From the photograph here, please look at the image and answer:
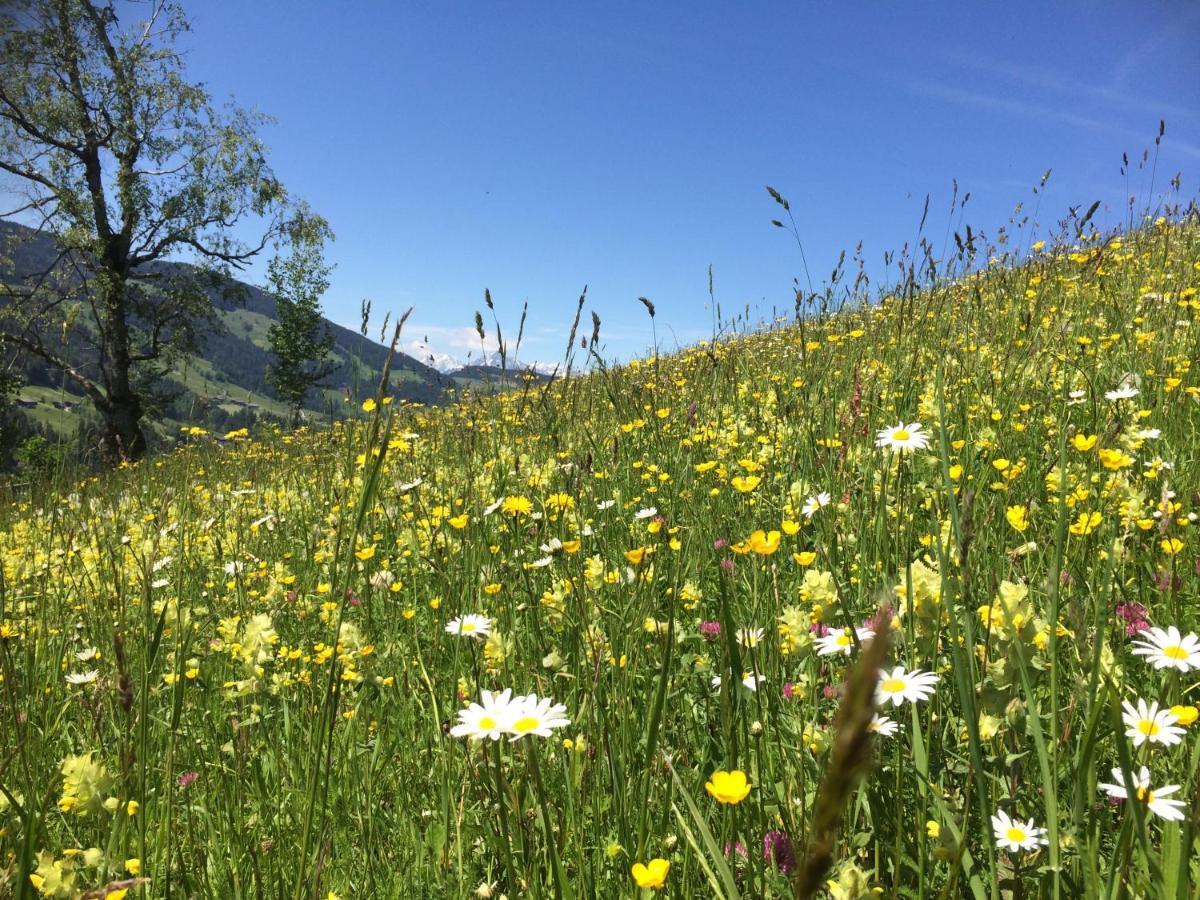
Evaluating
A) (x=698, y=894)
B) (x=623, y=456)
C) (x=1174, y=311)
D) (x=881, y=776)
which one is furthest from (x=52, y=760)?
(x=1174, y=311)

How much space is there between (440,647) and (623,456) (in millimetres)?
1970

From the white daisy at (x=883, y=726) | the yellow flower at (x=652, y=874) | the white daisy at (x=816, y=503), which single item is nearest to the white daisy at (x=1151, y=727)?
the white daisy at (x=883, y=726)

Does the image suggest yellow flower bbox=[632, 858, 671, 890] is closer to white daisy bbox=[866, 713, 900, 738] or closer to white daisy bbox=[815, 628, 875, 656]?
white daisy bbox=[866, 713, 900, 738]

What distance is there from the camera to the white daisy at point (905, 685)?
1.13 m

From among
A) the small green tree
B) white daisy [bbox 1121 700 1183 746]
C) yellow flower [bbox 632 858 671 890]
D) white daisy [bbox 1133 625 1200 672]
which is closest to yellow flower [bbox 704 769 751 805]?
yellow flower [bbox 632 858 671 890]

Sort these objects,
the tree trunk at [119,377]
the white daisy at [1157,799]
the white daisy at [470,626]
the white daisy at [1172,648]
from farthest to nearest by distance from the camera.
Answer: the tree trunk at [119,377] < the white daisy at [470,626] < the white daisy at [1172,648] < the white daisy at [1157,799]

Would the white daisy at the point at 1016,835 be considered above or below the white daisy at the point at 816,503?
below

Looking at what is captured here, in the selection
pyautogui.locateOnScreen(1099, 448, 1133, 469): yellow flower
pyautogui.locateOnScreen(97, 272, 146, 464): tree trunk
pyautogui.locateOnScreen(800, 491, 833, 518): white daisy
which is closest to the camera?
pyautogui.locateOnScreen(1099, 448, 1133, 469): yellow flower

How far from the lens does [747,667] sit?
70.0 inches

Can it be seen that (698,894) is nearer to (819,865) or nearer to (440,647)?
(819,865)

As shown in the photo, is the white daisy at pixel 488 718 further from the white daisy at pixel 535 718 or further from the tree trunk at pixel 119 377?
the tree trunk at pixel 119 377

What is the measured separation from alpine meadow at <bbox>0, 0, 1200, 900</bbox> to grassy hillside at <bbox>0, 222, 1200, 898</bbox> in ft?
0.05

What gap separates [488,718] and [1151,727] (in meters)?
1.05

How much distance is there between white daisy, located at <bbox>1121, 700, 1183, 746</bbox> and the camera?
108 centimetres
